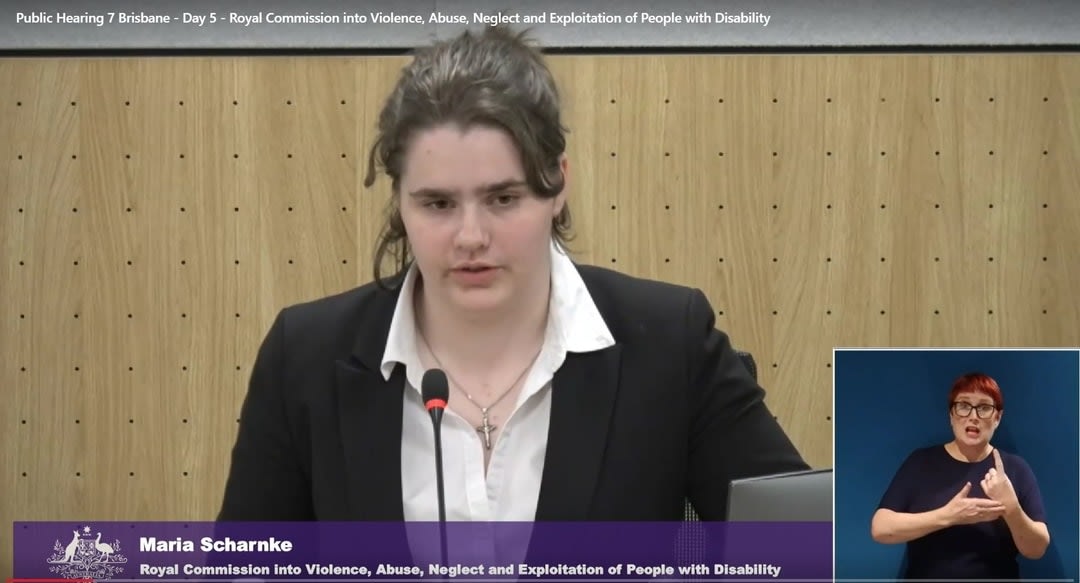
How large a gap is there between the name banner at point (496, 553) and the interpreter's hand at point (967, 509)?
153 millimetres

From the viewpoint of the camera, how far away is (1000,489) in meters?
1.04

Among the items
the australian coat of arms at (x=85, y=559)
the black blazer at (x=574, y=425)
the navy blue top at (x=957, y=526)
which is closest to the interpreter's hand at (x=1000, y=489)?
the navy blue top at (x=957, y=526)

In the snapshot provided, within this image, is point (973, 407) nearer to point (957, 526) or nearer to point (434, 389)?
point (957, 526)

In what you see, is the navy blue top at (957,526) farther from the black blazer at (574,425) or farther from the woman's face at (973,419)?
the black blazer at (574,425)

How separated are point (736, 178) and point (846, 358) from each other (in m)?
1.80

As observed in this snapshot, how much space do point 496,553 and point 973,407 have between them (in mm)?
538

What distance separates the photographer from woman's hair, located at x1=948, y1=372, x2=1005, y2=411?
1.07 meters

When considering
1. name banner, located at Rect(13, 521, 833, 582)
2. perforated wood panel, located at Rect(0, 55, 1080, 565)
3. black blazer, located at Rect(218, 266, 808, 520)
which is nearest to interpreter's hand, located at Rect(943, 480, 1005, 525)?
name banner, located at Rect(13, 521, 833, 582)

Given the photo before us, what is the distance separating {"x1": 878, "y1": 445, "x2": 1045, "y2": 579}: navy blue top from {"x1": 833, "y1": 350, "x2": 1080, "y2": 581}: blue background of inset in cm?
1

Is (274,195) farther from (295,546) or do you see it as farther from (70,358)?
(295,546)

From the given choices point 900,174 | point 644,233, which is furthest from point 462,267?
point 900,174

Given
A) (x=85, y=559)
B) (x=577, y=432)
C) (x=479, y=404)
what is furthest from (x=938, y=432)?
(x=85, y=559)

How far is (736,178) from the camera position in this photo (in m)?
2.92

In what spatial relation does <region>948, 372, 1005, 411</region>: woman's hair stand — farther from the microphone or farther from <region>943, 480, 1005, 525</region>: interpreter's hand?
the microphone
